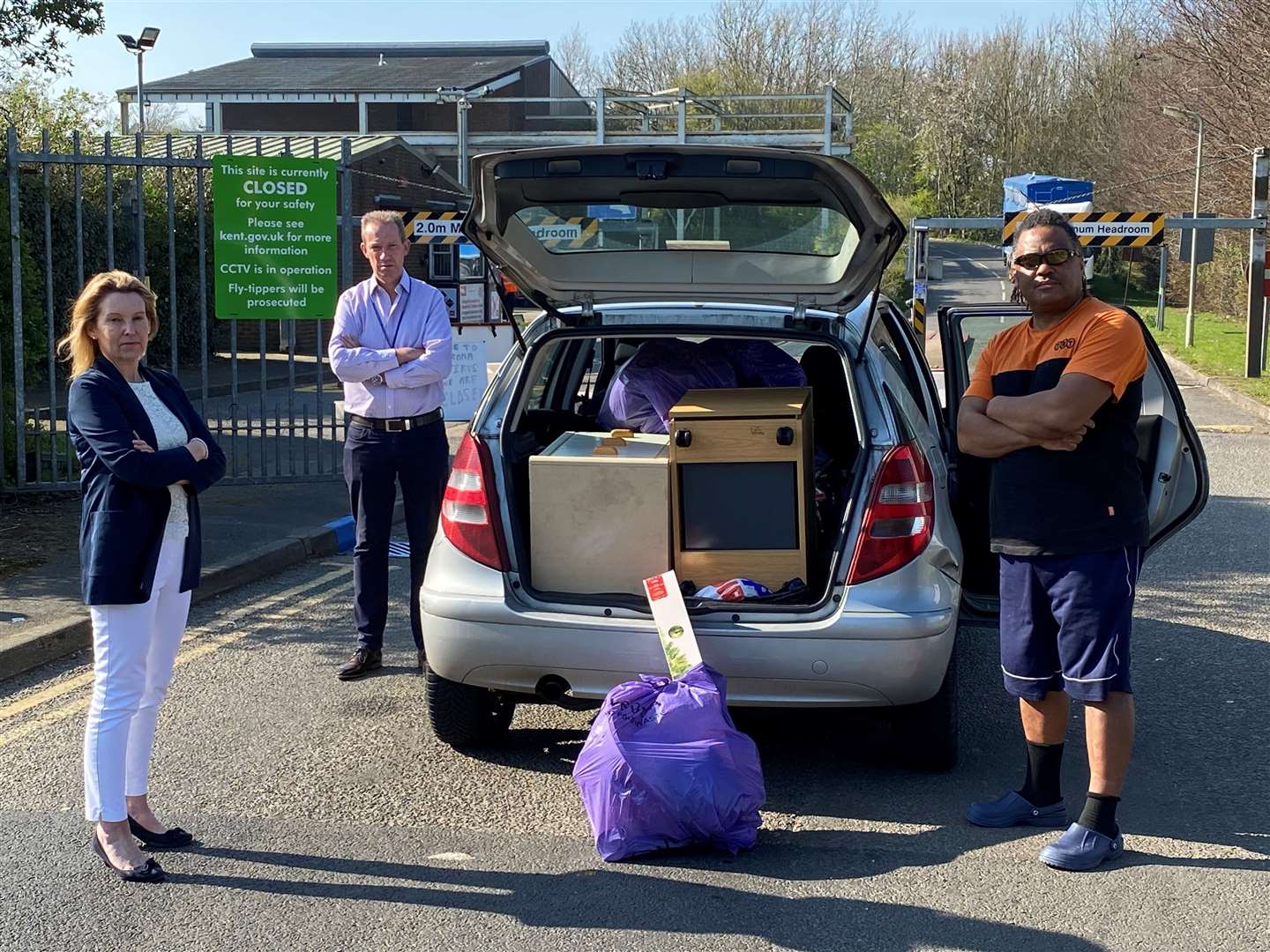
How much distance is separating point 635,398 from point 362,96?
32932mm

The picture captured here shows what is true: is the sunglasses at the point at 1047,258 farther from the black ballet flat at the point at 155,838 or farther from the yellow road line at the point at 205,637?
the yellow road line at the point at 205,637

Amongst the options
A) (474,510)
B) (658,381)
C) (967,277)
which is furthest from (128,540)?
(967,277)

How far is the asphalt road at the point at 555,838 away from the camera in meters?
3.72

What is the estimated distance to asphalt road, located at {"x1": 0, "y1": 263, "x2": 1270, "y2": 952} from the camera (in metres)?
3.72

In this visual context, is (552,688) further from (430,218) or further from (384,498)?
(430,218)

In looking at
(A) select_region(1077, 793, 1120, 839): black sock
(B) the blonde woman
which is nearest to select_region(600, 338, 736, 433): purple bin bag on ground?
(B) the blonde woman

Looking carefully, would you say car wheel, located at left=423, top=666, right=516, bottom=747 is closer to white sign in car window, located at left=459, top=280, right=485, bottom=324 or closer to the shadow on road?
the shadow on road

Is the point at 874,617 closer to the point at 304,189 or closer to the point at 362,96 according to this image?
the point at 304,189

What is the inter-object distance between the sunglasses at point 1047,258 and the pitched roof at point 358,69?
3334cm

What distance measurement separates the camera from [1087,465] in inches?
163

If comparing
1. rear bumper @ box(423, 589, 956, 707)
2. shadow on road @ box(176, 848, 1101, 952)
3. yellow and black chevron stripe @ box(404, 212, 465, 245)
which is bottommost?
shadow on road @ box(176, 848, 1101, 952)

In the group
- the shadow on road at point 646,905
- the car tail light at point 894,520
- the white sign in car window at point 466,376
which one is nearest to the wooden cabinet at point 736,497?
the car tail light at point 894,520

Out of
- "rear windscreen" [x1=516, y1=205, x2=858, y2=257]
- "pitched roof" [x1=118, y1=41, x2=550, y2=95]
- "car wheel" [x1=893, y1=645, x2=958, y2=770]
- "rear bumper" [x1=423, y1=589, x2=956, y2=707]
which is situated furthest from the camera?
"pitched roof" [x1=118, y1=41, x2=550, y2=95]

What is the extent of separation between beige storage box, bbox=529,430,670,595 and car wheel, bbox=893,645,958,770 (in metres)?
0.97
